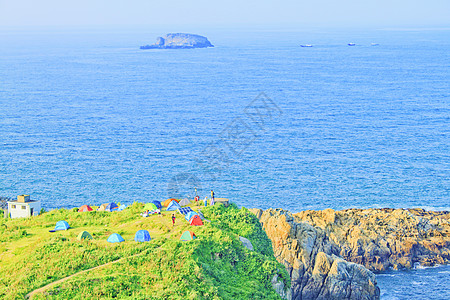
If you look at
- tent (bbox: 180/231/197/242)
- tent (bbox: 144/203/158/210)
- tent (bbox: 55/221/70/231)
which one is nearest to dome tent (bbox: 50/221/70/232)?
tent (bbox: 55/221/70/231)

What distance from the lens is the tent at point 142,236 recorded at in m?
44.1

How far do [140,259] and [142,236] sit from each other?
13.8 ft

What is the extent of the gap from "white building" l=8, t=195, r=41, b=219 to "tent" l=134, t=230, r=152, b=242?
18654 mm

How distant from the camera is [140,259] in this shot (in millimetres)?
40125

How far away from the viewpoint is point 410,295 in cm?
6034

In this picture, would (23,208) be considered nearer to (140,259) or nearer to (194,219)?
(194,219)

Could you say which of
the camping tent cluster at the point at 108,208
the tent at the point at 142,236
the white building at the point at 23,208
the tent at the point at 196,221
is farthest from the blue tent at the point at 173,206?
the white building at the point at 23,208

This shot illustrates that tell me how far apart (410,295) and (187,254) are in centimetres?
3113

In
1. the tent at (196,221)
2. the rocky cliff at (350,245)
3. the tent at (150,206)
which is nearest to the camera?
the tent at (196,221)

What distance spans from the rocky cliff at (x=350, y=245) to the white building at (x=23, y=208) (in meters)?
25.7

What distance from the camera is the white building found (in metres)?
57.7

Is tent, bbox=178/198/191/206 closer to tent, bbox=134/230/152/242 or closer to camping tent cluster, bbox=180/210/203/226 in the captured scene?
camping tent cluster, bbox=180/210/203/226

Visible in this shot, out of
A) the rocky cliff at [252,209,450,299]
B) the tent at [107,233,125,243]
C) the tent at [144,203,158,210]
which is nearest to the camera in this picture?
the tent at [107,233,125,243]

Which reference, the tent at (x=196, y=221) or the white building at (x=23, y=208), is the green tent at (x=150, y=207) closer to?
the tent at (x=196, y=221)
